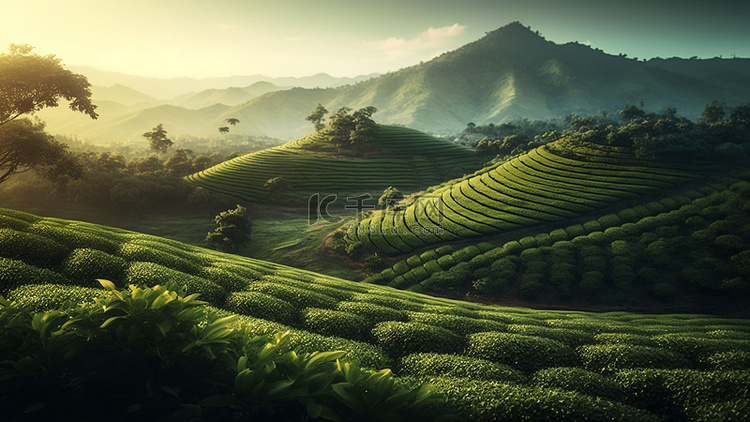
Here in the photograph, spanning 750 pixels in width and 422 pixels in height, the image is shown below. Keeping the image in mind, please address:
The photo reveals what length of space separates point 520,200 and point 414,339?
31.9 m

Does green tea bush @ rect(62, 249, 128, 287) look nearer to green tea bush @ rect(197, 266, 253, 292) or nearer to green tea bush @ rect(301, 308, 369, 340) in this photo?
green tea bush @ rect(197, 266, 253, 292)

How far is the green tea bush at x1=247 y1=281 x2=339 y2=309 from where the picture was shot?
11.1 meters

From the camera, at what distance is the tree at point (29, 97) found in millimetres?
21641

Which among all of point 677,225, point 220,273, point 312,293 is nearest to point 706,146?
point 677,225

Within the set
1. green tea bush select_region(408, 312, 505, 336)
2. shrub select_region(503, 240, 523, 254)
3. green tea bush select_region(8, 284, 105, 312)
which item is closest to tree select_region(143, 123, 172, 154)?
shrub select_region(503, 240, 523, 254)

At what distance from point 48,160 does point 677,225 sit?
174 feet

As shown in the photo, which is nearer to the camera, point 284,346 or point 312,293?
point 284,346

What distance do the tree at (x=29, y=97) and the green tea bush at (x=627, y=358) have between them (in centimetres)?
3502

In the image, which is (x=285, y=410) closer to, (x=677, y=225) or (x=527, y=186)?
(x=677, y=225)

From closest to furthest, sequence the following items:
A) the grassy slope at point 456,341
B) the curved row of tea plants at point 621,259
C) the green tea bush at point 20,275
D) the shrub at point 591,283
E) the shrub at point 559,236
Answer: the grassy slope at point 456,341
the green tea bush at point 20,275
the curved row of tea plants at point 621,259
the shrub at point 591,283
the shrub at point 559,236

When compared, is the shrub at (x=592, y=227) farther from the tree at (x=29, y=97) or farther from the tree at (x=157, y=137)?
the tree at (x=157, y=137)

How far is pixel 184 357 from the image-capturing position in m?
3.88

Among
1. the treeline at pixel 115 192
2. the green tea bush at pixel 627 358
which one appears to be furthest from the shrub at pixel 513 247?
the treeline at pixel 115 192

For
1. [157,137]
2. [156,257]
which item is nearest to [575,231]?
[156,257]
